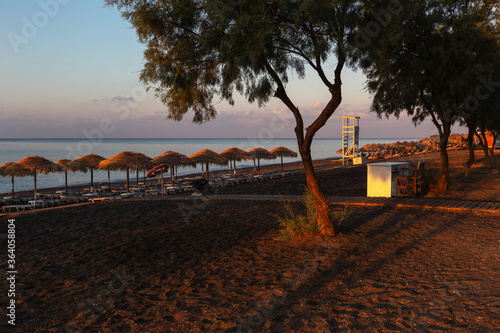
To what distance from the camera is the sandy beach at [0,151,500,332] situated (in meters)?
4.32

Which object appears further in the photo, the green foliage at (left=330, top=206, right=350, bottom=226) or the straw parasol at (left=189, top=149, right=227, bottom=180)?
the straw parasol at (left=189, top=149, right=227, bottom=180)

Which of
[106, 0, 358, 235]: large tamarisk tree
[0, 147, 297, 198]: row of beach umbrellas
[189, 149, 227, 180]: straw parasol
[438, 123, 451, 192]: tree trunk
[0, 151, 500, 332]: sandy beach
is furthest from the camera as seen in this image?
[189, 149, 227, 180]: straw parasol

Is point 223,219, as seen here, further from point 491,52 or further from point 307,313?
point 491,52

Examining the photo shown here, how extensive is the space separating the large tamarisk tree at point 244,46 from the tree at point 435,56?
344 cm

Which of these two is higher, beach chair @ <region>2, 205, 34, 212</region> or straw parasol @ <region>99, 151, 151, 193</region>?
straw parasol @ <region>99, 151, 151, 193</region>

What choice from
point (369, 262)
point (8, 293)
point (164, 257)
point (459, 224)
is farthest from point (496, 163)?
point (8, 293)

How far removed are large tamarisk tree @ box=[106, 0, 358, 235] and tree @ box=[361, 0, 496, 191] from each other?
344 centimetres

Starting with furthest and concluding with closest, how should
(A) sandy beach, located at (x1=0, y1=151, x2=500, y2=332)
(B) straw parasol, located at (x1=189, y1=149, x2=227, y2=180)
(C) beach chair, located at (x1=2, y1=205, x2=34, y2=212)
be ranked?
(B) straw parasol, located at (x1=189, y1=149, x2=227, y2=180)
(C) beach chair, located at (x1=2, y1=205, x2=34, y2=212)
(A) sandy beach, located at (x1=0, y1=151, x2=500, y2=332)

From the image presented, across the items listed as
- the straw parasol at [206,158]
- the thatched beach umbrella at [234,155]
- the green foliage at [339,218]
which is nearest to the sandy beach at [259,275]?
the green foliage at [339,218]

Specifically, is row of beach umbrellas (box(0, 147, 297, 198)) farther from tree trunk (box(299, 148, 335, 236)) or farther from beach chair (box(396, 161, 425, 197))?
tree trunk (box(299, 148, 335, 236))

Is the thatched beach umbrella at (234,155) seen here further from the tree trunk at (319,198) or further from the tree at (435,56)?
the tree trunk at (319,198)

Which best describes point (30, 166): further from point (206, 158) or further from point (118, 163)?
A: point (206, 158)

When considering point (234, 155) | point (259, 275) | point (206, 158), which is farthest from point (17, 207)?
point (259, 275)

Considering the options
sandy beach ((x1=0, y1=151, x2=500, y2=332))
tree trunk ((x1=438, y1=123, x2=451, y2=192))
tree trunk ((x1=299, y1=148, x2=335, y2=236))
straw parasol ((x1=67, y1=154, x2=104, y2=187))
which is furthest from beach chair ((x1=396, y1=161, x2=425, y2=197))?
straw parasol ((x1=67, y1=154, x2=104, y2=187))
